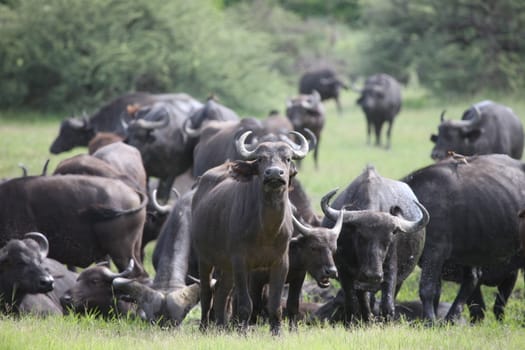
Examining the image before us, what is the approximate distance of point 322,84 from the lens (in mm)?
39750

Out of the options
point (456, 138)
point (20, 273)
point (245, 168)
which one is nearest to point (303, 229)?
point (245, 168)

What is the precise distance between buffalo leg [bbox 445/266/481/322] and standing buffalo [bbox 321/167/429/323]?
0.90m

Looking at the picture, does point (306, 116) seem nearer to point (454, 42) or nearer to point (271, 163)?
point (271, 163)

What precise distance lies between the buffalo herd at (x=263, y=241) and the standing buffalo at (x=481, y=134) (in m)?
4.37

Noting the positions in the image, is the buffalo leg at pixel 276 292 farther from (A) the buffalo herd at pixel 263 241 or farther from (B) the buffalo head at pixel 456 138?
(B) the buffalo head at pixel 456 138

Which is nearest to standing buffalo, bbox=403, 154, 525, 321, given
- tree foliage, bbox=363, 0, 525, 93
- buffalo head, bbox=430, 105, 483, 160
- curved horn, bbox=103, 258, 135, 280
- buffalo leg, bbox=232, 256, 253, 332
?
buffalo leg, bbox=232, 256, 253, 332

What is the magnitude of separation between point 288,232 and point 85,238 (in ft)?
12.5

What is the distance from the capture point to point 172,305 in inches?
393

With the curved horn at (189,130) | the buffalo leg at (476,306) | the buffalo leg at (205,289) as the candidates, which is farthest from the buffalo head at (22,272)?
the curved horn at (189,130)

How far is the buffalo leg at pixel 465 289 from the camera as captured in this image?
10.9m

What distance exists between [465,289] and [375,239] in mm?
2286

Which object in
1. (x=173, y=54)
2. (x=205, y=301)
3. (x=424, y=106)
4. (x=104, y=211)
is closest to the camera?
(x=205, y=301)

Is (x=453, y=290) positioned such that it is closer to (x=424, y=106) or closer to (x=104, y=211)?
(x=104, y=211)

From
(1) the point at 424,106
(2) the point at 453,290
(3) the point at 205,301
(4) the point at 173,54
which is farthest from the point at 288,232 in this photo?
(1) the point at 424,106
